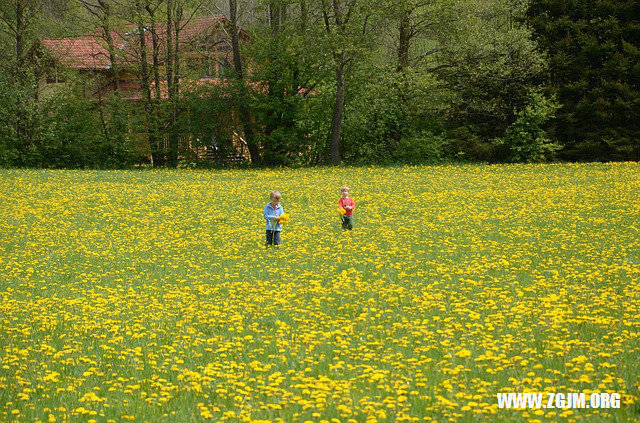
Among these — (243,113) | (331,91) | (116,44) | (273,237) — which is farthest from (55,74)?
(273,237)

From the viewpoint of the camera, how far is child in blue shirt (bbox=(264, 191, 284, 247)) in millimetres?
15062

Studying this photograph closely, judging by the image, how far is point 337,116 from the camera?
133 feet

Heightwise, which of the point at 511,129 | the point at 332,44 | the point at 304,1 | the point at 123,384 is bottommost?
the point at 123,384

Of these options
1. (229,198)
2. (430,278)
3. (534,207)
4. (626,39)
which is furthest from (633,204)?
(626,39)

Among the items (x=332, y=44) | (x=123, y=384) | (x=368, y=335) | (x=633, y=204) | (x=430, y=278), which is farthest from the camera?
(x=332, y=44)

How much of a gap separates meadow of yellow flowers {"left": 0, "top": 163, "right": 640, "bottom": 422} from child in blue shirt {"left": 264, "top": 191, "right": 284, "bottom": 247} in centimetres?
31

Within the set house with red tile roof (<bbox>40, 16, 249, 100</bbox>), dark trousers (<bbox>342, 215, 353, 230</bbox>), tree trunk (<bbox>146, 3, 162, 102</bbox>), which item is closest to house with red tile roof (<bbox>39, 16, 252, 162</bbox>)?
house with red tile roof (<bbox>40, 16, 249, 100</bbox>)

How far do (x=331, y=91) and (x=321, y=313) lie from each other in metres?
34.1

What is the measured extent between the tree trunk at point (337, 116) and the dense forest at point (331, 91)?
4.2 inches

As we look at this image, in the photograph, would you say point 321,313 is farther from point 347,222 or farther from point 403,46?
point 403,46

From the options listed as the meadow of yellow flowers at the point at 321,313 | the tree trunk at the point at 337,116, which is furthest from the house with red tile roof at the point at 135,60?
the meadow of yellow flowers at the point at 321,313

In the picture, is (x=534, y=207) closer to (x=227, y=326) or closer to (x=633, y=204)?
(x=633, y=204)

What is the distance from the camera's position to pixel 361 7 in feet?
123

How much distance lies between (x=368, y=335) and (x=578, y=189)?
62.9 ft
